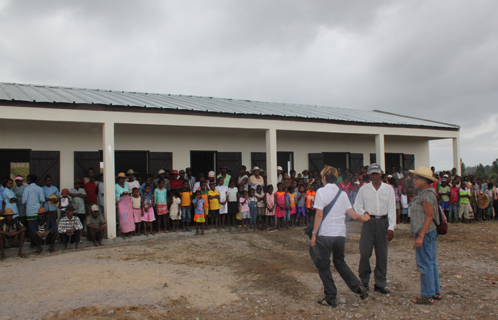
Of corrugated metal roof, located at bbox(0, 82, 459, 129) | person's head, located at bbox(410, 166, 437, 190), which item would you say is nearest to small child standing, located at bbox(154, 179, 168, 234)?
corrugated metal roof, located at bbox(0, 82, 459, 129)

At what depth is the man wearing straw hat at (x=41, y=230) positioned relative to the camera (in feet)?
23.4

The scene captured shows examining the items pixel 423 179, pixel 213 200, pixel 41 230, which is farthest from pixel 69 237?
pixel 423 179

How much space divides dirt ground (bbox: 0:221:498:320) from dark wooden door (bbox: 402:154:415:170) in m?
7.15

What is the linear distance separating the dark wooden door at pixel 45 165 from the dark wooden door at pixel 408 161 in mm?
12506

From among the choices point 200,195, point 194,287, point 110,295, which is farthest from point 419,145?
point 110,295

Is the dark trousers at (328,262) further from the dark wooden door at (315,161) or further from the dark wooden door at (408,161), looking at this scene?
the dark wooden door at (408,161)

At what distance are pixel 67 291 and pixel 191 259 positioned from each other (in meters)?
2.27

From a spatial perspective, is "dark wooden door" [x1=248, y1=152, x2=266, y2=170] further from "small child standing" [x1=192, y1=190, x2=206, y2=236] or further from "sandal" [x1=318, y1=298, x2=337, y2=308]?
"sandal" [x1=318, y1=298, x2=337, y2=308]

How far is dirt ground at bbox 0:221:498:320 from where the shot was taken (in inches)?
159

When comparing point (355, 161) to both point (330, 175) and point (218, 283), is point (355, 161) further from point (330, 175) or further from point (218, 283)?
point (330, 175)

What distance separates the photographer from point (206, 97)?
13336 millimetres

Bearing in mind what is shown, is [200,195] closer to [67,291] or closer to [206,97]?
[67,291]

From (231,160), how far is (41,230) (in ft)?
18.4

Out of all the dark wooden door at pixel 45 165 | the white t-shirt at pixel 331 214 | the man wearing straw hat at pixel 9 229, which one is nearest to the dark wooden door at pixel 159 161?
the dark wooden door at pixel 45 165
